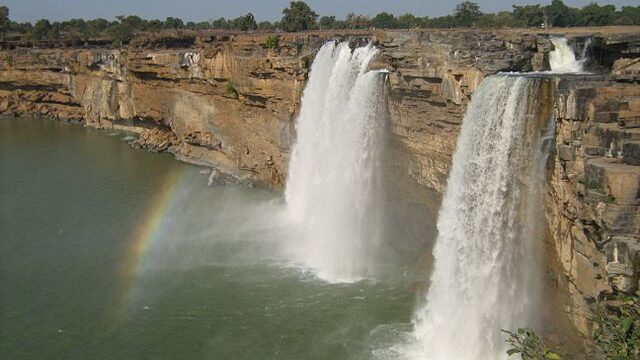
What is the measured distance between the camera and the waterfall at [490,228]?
1189 centimetres

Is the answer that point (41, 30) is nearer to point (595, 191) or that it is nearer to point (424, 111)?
point (424, 111)

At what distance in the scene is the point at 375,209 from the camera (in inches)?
773

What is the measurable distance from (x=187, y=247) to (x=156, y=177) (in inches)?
371

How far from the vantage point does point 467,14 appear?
1164 inches

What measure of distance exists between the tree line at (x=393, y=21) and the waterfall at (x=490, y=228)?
11910mm

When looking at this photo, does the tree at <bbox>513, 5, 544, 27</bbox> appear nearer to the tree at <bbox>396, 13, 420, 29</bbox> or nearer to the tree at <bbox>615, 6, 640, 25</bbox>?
the tree at <bbox>615, 6, 640, 25</bbox>

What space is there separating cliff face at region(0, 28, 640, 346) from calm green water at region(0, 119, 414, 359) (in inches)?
130

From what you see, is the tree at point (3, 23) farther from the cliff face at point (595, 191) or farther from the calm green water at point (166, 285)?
the cliff face at point (595, 191)

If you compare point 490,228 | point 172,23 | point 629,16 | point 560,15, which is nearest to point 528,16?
point 560,15

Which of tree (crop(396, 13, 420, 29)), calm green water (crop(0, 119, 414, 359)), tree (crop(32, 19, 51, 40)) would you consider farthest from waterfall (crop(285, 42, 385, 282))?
tree (crop(32, 19, 51, 40))

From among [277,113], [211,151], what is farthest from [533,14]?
[211,151]

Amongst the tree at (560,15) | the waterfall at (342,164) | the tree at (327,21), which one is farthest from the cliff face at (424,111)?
the tree at (327,21)

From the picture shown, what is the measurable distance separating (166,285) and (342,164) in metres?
6.81

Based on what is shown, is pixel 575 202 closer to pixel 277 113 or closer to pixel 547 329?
pixel 547 329
